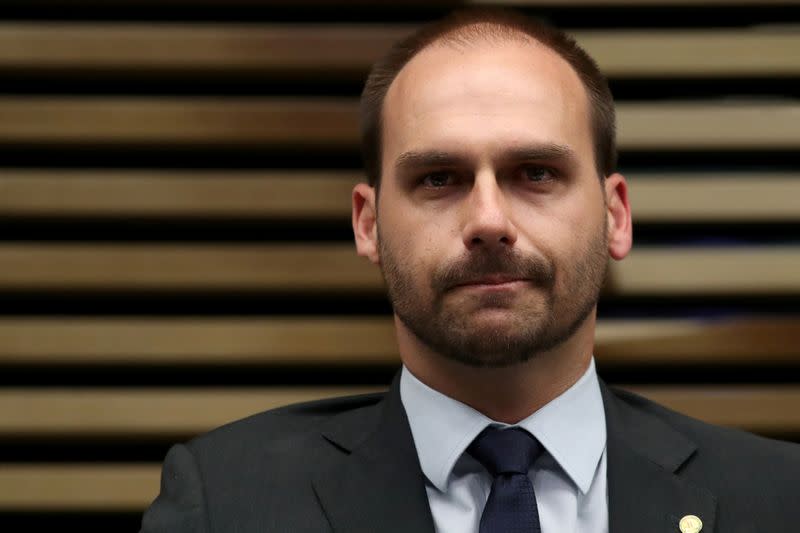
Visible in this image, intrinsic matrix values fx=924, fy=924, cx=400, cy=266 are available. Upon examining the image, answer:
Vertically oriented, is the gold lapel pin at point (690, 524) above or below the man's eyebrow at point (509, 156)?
below

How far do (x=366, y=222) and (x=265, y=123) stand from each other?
28.0 inches

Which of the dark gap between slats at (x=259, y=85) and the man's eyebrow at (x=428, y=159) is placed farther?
the dark gap between slats at (x=259, y=85)

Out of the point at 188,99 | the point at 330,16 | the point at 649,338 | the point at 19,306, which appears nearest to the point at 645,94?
the point at 649,338

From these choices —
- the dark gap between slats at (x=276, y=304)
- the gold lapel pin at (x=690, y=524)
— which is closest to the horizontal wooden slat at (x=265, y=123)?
the dark gap between slats at (x=276, y=304)

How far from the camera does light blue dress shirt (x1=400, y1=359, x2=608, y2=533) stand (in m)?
1.84

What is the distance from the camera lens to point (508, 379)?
6.24ft

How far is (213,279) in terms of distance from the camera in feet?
8.95

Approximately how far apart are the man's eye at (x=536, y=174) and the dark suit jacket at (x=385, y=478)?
54 centimetres

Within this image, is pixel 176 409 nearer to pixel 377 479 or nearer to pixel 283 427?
pixel 283 427

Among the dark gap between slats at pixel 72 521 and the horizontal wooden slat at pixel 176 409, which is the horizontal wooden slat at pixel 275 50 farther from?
the dark gap between slats at pixel 72 521

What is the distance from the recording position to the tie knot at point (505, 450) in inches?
71.5

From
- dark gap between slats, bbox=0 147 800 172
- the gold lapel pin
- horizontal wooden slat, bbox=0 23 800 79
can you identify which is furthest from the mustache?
horizontal wooden slat, bbox=0 23 800 79

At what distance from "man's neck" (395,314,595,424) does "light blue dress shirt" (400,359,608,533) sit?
24 millimetres

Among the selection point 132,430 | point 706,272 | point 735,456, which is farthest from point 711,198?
point 132,430
